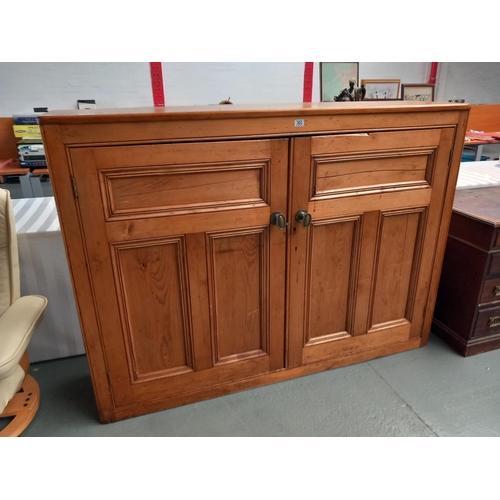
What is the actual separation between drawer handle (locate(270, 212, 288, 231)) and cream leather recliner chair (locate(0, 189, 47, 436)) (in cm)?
98

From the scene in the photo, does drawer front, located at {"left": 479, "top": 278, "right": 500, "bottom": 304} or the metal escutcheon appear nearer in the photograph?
the metal escutcheon

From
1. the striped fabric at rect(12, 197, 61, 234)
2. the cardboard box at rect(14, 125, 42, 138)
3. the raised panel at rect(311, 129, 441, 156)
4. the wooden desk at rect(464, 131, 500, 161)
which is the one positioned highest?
the raised panel at rect(311, 129, 441, 156)

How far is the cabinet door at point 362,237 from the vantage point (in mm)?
1517

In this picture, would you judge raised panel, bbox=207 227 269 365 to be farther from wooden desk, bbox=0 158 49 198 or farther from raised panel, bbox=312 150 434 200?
wooden desk, bbox=0 158 49 198

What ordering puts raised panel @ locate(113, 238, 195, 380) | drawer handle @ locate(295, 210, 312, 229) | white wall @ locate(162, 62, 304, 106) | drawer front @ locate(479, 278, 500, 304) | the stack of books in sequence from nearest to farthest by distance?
A: raised panel @ locate(113, 238, 195, 380) < drawer handle @ locate(295, 210, 312, 229) < drawer front @ locate(479, 278, 500, 304) < the stack of books < white wall @ locate(162, 62, 304, 106)

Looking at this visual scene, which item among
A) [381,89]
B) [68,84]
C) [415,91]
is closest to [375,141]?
[381,89]

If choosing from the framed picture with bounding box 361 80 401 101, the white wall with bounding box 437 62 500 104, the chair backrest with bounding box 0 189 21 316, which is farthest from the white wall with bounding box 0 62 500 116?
the chair backrest with bounding box 0 189 21 316

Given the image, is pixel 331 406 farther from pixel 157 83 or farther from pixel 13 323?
pixel 157 83

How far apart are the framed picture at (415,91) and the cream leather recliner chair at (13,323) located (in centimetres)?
433

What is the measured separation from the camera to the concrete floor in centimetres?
155

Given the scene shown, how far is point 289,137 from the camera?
1406 mm

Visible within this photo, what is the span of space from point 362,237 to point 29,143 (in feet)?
10.4

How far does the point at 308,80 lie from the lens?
5012 mm

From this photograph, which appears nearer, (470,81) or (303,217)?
(303,217)
